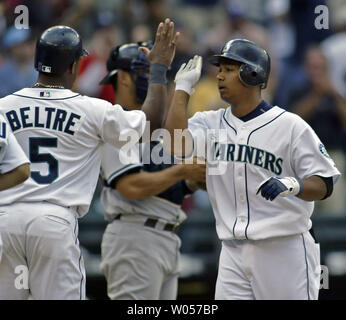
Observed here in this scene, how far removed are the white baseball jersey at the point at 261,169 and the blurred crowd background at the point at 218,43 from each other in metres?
3.30

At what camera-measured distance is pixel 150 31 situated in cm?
1068

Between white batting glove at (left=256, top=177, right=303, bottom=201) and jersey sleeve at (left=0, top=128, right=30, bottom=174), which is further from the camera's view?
white batting glove at (left=256, top=177, right=303, bottom=201)

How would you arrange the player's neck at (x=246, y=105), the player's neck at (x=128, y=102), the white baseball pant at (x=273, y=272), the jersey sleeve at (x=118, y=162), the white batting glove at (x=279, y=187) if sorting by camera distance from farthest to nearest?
1. the player's neck at (x=128, y=102)
2. the jersey sleeve at (x=118, y=162)
3. the player's neck at (x=246, y=105)
4. the white baseball pant at (x=273, y=272)
5. the white batting glove at (x=279, y=187)

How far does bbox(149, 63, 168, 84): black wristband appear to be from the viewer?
5.53 meters

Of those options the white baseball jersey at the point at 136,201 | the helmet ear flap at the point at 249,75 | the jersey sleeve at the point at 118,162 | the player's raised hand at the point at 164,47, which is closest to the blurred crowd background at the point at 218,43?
the white baseball jersey at the point at 136,201

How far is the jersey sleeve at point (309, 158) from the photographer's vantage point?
16.8 ft

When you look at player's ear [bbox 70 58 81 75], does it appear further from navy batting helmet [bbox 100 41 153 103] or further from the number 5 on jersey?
navy batting helmet [bbox 100 41 153 103]

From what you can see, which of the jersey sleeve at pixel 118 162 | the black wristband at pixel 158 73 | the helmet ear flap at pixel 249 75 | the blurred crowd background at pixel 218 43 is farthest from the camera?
the blurred crowd background at pixel 218 43

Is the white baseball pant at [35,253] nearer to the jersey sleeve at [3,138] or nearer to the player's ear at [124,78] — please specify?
the jersey sleeve at [3,138]

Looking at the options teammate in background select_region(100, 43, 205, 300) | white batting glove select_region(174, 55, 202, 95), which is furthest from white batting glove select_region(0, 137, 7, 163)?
teammate in background select_region(100, 43, 205, 300)

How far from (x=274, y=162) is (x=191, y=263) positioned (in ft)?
11.2

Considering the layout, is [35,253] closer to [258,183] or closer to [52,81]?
[52,81]

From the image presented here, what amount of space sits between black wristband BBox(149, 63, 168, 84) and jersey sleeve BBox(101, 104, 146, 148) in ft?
1.49
